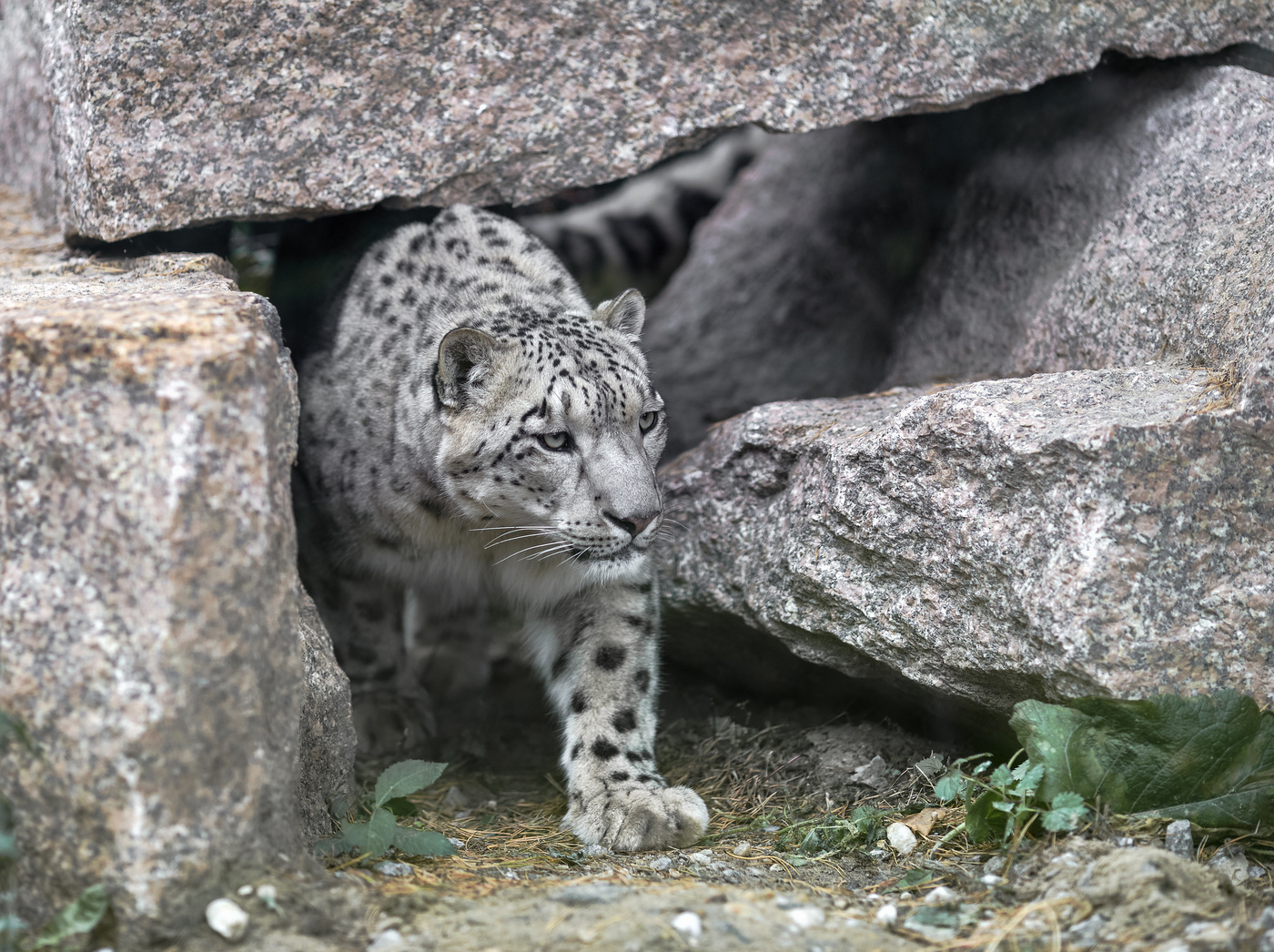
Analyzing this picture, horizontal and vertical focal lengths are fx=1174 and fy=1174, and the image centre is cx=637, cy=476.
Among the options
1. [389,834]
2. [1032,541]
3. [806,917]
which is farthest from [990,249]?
[389,834]

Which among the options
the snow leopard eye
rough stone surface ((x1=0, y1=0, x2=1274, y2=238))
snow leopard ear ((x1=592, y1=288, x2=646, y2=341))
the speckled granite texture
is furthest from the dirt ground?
Answer: rough stone surface ((x1=0, y1=0, x2=1274, y2=238))

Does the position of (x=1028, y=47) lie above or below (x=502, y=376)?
above

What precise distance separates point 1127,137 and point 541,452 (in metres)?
2.66

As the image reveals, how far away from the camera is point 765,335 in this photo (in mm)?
6883

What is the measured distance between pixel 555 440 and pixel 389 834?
135 centimetres

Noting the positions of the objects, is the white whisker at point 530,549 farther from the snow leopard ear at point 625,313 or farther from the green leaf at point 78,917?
the green leaf at point 78,917

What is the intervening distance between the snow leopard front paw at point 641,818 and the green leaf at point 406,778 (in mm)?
583

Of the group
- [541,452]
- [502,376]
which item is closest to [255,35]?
[502,376]

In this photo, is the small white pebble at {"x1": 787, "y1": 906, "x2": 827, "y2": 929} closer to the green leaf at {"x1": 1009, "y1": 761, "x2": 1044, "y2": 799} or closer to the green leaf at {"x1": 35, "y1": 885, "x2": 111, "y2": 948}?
the green leaf at {"x1": 1009, "y1": 761, "x2": 1044, "y2": 799}

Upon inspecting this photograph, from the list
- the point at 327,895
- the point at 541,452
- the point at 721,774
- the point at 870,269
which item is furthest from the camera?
the point at 870,269

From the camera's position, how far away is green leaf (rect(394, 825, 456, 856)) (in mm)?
3109

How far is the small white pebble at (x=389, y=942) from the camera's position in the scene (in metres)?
2.55

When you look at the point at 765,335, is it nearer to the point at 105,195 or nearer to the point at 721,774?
the point at 721,774

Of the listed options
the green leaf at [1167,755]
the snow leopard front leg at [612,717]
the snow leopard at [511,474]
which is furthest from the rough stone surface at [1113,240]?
the snow leopard front leg at [612,717]
